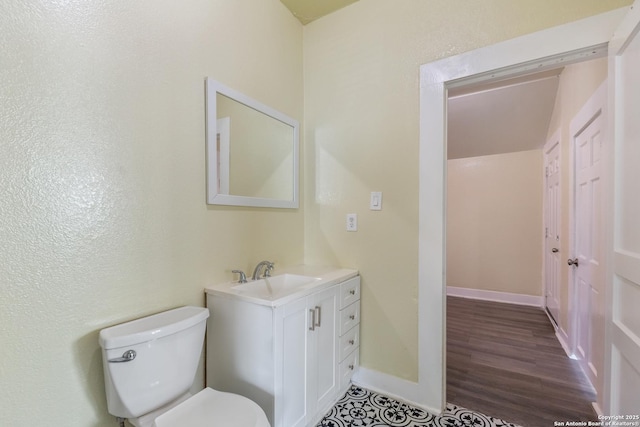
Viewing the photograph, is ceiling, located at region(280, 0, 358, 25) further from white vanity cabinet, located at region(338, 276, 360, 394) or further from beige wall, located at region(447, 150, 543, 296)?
beige wall, located at region(447, 150, 543, 296)

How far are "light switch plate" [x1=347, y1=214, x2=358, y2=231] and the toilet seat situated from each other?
1.21m

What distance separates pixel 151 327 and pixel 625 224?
1.91m

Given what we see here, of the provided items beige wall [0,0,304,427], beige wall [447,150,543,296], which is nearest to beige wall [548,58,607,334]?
beige wall [447,150,543,296]

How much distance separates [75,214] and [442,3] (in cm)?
216

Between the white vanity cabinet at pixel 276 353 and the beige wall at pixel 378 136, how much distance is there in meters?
0.44

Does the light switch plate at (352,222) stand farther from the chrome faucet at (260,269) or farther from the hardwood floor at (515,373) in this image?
the hardwood floor at (515,373)

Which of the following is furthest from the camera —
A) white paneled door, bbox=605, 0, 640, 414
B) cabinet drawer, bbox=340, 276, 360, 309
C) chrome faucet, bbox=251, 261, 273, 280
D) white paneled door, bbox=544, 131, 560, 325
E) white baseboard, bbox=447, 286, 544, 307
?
white baseboard, bbox=447, 286, 544, 307

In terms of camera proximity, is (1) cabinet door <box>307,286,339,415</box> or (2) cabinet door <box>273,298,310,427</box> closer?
(2) cabinet door <box>273,298,310,427</box>

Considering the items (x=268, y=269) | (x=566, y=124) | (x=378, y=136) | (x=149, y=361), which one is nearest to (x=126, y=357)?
(x=149, y=361)

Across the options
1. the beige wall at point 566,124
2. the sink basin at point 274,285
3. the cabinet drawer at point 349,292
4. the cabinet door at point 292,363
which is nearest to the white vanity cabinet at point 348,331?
the cabinet drawer at point 349,292

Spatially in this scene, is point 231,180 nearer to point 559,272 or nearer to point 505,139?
point 559,272

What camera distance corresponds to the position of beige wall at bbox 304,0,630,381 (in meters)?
1.73

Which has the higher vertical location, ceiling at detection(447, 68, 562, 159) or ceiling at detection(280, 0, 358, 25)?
ceiling at detection(280, 0, 358, 25)

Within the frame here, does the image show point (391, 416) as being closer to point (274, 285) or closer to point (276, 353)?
point (276, 353)
